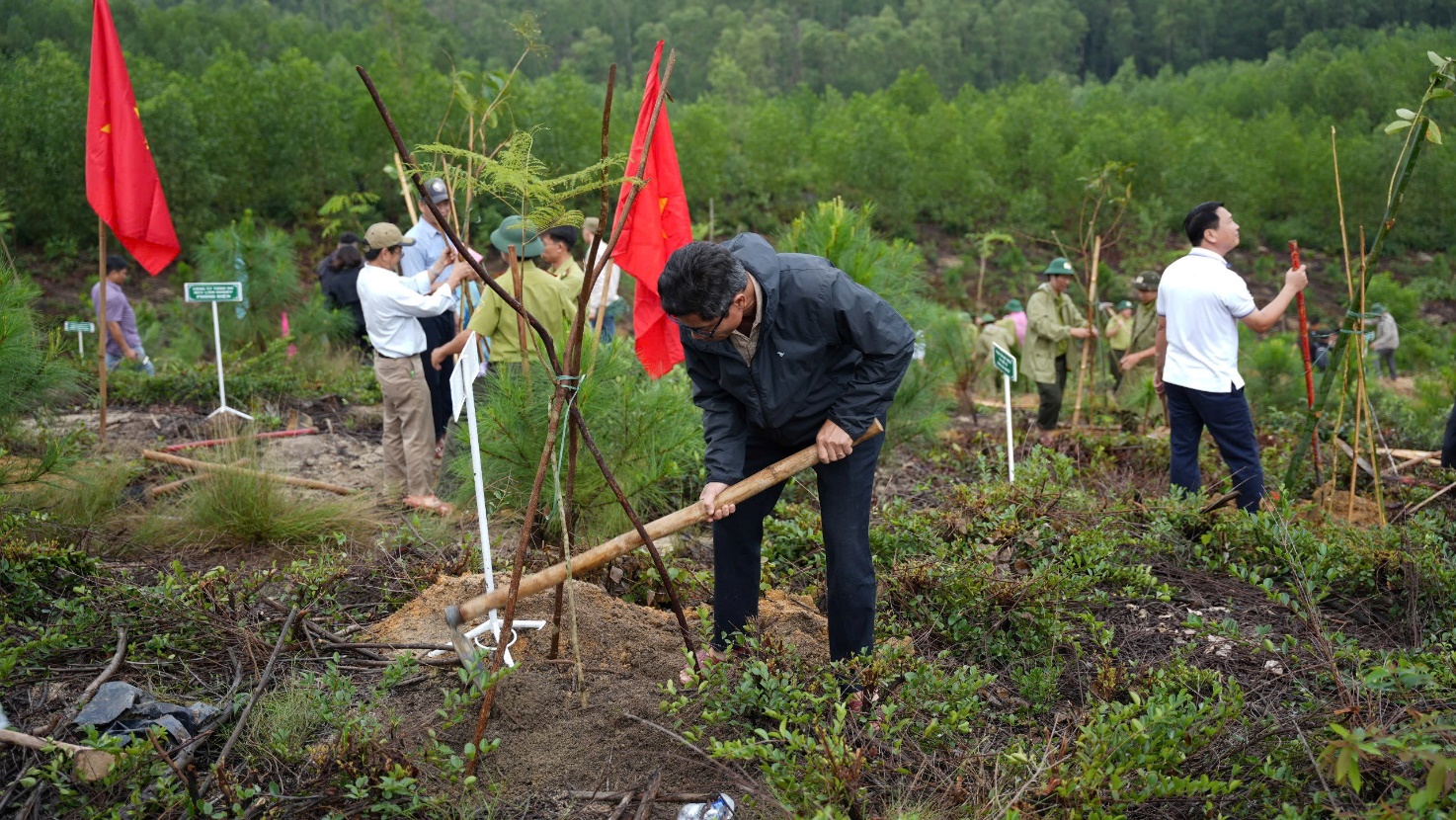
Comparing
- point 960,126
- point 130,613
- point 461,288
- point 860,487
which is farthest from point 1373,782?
point 960,126

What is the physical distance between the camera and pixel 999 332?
1032cm

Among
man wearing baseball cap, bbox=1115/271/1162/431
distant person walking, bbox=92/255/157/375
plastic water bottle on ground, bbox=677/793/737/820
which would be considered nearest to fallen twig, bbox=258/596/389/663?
plastic water bottle on ground, bbox=677/793/737/820

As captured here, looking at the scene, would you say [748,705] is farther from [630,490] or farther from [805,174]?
[805,174]

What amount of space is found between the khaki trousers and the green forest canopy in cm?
166

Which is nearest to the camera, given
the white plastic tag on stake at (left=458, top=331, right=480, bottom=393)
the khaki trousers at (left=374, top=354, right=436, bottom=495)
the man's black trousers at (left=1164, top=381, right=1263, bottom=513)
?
the white plastic tag on stake at (left=458, top=331, right=480, bottom=393)

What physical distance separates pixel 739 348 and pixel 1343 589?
2.68m

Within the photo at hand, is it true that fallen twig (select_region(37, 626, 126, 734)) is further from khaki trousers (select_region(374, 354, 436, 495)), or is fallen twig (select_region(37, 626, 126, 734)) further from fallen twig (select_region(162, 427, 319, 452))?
khaki trousers (select_region(374, 354, 436, 495))

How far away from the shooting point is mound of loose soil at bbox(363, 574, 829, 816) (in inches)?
117

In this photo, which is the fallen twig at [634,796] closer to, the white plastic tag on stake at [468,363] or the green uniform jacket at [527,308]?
the white plastic tag on stake at [468,363]

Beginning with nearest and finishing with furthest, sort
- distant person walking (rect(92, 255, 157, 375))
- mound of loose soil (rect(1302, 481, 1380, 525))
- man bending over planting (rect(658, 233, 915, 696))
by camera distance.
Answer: man bending over planting (rect(658, 233, 915, 696)), mound of loose soil (rect(1302, 481, 1380, 525)), distant person walking (rect(92, 255, 157, 375))

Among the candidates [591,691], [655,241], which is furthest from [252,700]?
[655,241]

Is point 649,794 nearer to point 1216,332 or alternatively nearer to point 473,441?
point 473,441

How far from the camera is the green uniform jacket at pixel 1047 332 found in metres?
8.42

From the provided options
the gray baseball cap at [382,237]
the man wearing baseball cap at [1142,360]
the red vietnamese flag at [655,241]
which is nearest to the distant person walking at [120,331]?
the gray baseball cap at [382,237]
